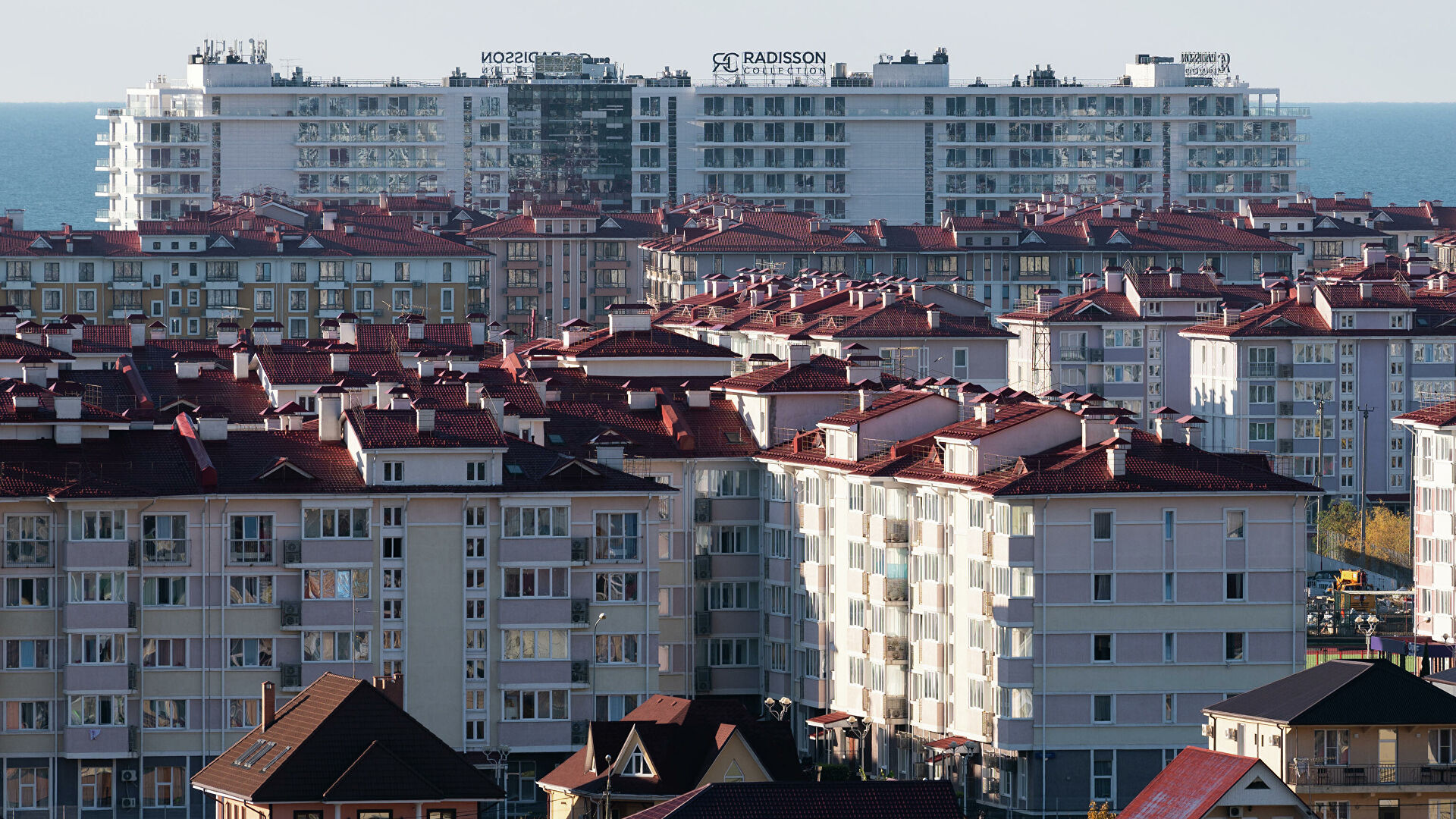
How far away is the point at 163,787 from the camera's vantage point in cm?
10200

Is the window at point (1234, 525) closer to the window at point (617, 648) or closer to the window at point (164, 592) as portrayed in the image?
the window at point (617, 648)

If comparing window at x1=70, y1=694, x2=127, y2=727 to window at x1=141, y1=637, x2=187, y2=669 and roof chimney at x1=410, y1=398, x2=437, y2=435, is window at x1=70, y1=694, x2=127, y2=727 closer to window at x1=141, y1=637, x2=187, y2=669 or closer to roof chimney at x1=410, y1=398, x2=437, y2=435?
Result: window at x1=141, y1=637, x2=187, y2=669

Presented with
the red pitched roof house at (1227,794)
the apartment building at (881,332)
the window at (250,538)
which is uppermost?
the apartment building at (881,332)

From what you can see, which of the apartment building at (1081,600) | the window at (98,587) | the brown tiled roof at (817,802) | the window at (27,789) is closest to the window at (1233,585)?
the apartment building at (1081,600)

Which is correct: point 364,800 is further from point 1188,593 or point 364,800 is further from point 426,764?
point 1188,593

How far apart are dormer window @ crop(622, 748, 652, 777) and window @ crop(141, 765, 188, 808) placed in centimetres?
1641

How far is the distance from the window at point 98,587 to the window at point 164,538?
106 cm

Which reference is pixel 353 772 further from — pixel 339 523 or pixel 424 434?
pixel 424 434

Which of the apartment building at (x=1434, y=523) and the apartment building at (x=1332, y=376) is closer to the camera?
the apartment building at (x=1434, y=523)

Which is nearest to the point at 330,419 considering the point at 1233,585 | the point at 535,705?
the point at 535,705

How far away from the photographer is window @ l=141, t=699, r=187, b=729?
335 feet

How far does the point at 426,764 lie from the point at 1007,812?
2755 cm

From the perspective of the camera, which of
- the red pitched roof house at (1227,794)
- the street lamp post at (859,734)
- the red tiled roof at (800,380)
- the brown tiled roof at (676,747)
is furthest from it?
the red tiled roof at (800,380)

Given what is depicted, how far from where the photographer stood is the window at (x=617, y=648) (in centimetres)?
10619
